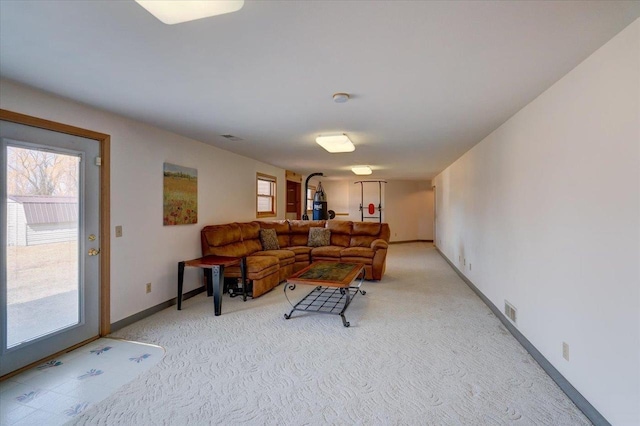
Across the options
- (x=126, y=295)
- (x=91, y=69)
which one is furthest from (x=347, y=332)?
(x=91, y=69)

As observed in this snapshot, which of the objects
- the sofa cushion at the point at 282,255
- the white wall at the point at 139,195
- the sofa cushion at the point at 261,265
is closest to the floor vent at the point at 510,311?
the sofa cushion at the point at 261,265

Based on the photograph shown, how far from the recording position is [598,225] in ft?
5.96

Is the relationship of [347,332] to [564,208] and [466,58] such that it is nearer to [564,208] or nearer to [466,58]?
[564,208]

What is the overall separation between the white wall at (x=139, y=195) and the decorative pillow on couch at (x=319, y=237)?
2124 millimetres

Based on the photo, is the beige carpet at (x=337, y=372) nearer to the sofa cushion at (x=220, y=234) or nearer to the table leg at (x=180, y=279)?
the table leg at (x=180, y=279)

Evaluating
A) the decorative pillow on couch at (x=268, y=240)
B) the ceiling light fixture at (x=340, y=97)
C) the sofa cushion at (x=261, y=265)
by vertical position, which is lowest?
the sofa cushion at (x=261, y=265)

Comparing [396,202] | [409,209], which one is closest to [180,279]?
[396,202]

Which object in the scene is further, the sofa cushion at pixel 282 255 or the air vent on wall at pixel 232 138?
the sofa cushion at pixel 282 255

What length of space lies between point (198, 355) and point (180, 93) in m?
2.32

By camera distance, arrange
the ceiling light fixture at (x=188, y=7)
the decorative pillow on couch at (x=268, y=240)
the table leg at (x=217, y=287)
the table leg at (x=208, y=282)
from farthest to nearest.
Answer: the decorative pillow on couch at (x=268, y=240)
the table leg at (x=208, y=282)
the table leg at (x=217, y=287)
the ceiling light fixture at (x=188, y=7)

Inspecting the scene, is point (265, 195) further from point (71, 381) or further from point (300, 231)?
point (71, 381)

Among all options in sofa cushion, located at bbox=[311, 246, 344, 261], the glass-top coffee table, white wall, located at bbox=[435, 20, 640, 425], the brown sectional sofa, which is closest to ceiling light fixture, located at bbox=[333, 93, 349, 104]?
white wall, located at bbox=[435, 20, 640, 425]

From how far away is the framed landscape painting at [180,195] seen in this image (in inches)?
155

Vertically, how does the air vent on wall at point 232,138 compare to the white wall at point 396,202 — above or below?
above
